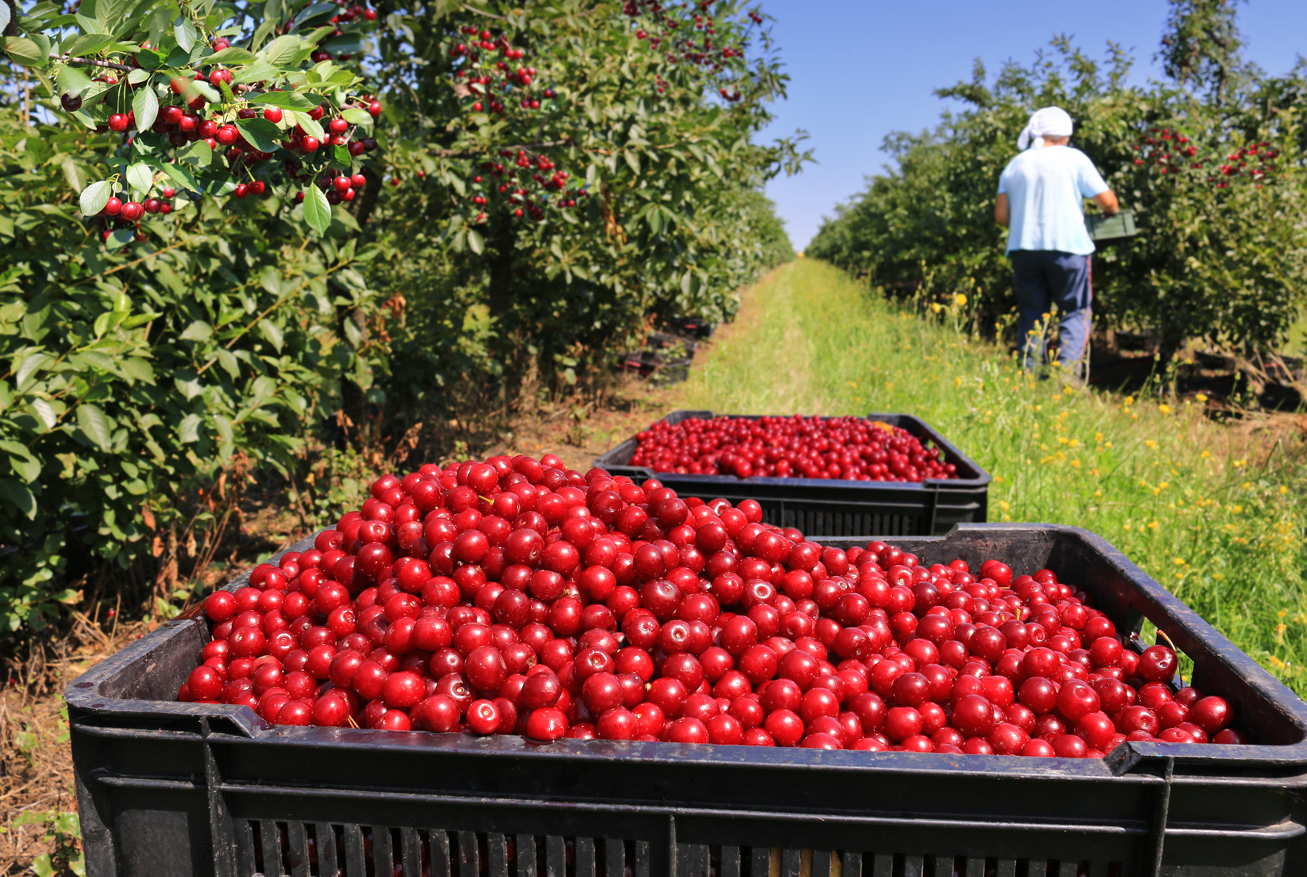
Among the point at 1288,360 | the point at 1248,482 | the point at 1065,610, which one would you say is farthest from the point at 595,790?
the point at 1288,360

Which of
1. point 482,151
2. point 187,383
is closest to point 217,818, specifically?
point 187,383

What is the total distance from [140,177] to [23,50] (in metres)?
0.26

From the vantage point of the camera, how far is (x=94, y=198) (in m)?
1.34

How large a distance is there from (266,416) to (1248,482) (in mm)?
4295

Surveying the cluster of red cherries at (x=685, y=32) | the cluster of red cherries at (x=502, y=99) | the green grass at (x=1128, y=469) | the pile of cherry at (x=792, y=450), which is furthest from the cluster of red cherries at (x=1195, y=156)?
the cluster of red cherries at (x=502, y=99)

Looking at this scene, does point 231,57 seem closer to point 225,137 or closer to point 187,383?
point 225,137

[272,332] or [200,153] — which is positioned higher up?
[200,153]

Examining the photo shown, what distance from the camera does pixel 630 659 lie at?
51.3 inches

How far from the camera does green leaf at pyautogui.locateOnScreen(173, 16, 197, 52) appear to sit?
4.31ft

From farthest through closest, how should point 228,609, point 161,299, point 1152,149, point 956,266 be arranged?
point 956,266 < point 1152,149 < point 161,299 < point 228,609

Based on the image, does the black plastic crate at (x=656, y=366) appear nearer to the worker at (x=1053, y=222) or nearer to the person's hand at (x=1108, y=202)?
the worker at (x=1053, y=222)

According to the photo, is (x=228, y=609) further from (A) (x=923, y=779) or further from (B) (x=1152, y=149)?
(B) (x=1152, y=149)

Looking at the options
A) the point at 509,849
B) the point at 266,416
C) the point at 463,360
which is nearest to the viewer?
the point at 509,849

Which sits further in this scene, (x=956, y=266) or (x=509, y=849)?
(x=956, y=266)
